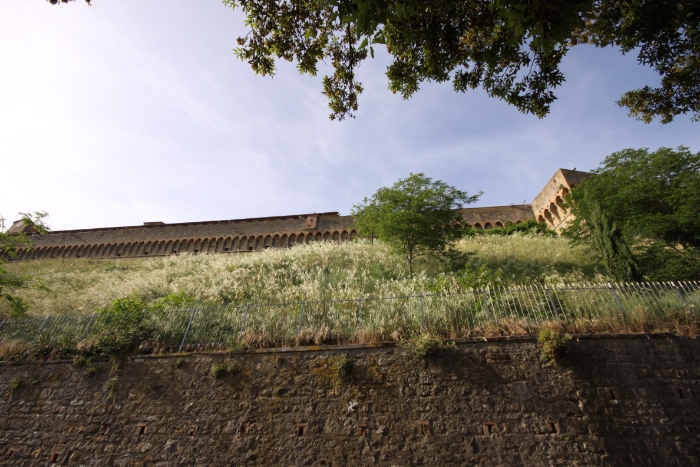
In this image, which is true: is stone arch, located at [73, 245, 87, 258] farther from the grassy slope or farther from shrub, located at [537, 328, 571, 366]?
shrub, located at [537, 328, 571, 366]

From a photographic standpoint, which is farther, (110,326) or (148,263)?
(148,263)

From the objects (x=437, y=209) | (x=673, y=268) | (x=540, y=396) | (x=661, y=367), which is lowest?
(x=540, y=396)

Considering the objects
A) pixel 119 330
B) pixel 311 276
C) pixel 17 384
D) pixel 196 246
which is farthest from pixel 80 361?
pixel 196 246

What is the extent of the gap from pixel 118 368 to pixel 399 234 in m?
10.6

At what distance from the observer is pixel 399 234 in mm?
14883

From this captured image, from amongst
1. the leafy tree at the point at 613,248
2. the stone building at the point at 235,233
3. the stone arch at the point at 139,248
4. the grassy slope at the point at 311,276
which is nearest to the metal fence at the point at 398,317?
the grassy slope at the point at 311,276

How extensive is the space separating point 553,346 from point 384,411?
3.31 m

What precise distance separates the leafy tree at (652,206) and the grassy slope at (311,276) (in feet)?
5.76

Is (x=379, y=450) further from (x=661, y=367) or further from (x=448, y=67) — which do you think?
(x=448, y=67)

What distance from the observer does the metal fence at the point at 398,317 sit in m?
7.14

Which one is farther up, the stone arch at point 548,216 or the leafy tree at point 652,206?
the stone arch at point 548,216

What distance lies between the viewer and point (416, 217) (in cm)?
1449

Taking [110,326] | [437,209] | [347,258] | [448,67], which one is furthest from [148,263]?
[448,67]

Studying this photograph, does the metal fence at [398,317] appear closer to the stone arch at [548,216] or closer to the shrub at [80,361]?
the shrub at [80,361]
